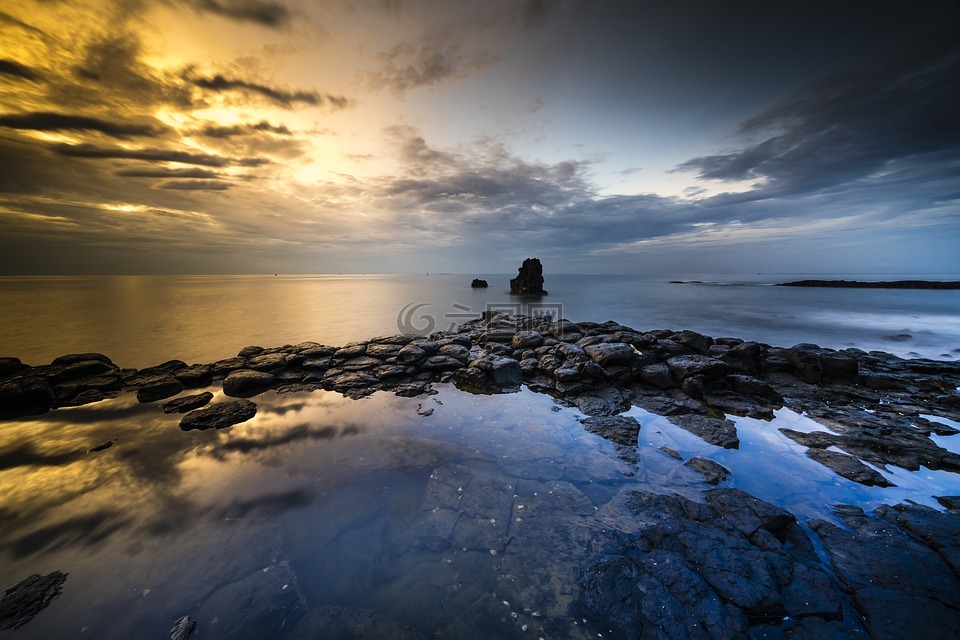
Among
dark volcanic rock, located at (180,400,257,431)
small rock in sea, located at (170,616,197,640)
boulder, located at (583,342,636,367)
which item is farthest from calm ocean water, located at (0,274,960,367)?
small rock in sea, located at (170,616,197,640)

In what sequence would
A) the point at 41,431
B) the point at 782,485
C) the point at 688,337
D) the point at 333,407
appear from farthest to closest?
1. the point at 688,337
2. the point at 333,407
3. the point at 41,431
4. the point at 782,485

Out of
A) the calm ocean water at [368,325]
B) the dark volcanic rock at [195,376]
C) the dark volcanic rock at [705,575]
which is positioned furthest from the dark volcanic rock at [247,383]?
the dark volcanic rock at [705,575]

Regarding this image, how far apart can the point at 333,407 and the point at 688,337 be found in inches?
553

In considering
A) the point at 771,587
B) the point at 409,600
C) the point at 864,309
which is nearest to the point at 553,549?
the point at 409,600

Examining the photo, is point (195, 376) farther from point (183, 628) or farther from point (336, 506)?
point (183, 628)

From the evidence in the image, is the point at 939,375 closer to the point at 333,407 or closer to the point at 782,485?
the point at 782,485

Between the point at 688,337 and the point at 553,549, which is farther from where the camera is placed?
the point at 688,337

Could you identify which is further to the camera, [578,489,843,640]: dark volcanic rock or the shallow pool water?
the shallow pool water

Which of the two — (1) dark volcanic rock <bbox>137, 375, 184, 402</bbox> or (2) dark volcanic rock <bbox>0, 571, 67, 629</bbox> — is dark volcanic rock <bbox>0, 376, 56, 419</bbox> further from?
(2) dark volcanic rock <bbox>0, 571, 67, 629</bbox>

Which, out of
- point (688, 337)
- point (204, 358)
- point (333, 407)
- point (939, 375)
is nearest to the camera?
point (333, 407)

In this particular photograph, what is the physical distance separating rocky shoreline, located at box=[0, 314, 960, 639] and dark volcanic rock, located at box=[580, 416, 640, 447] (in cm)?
5

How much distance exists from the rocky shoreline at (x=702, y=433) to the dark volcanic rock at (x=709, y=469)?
0.11 feet

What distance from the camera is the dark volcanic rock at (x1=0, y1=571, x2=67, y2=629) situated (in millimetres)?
3568

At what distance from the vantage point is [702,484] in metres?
5.68
